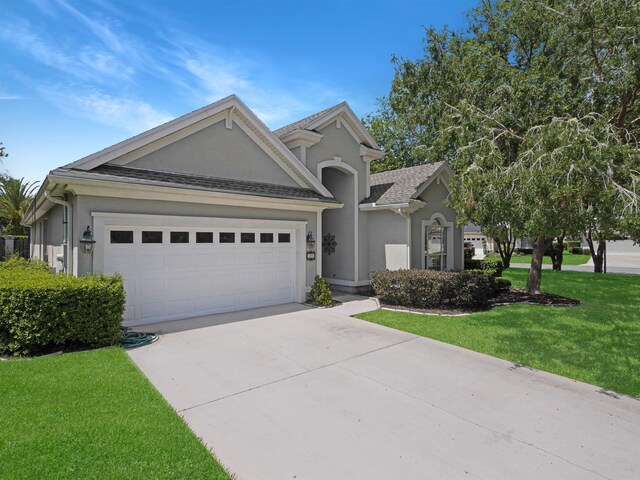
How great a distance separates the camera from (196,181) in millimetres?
8742

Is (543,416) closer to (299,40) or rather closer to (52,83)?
(299,40)

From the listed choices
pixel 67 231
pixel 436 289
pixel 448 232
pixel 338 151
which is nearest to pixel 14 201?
pixel 67 231

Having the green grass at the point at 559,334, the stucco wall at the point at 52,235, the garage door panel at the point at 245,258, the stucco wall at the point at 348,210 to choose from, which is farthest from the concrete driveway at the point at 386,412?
the stucco wall at the point at 348,210

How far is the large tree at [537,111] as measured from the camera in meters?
6.92

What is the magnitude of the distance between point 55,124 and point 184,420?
11.2 meters

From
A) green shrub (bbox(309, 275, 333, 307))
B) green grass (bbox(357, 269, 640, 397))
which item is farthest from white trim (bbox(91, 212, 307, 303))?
green grass (bbox(357, 269, 640, 397))

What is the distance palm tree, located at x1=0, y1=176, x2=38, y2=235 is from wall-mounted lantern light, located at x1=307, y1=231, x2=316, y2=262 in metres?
26.1

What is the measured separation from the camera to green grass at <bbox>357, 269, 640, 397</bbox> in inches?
227

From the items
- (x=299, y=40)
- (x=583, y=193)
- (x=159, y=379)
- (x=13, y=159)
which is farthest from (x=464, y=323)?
(x=13, y=159)

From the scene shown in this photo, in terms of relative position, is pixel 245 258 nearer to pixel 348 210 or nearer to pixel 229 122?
pixel 229 122

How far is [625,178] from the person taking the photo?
7777 mm

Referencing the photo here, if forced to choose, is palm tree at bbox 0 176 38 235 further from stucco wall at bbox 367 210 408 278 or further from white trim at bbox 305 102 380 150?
stucco wall at bbox 367 210 408 278

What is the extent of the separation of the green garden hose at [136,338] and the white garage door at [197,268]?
0.76 meters

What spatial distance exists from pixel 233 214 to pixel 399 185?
283 inches
